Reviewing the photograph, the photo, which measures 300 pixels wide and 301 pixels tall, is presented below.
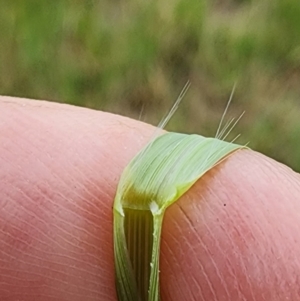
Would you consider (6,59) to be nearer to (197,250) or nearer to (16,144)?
(16,144)

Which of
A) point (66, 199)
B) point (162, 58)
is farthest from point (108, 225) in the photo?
point (162, 58)

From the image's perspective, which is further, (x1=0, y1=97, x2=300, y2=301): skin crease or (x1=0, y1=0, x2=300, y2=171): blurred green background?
(x1=0, y1=0, x2=300, y2=171): blurred green background

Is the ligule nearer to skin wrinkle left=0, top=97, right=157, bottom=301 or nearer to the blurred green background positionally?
skin wrinkle left=0, top=97, right=157, bottom=301

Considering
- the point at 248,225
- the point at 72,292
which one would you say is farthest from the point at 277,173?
the point at 72,292

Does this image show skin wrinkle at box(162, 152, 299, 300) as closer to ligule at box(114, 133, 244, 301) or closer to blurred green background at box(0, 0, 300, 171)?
ligule at box(114, 133, 244, 301)

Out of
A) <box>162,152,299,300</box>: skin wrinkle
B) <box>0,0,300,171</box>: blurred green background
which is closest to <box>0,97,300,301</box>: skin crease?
<box>162,152,299,300</box>: skin wrinkle

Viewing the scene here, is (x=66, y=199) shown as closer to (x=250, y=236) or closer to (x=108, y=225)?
(x=108, y=225)

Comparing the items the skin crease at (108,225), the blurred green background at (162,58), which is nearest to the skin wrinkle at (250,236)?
the skin crease at (108,225)
